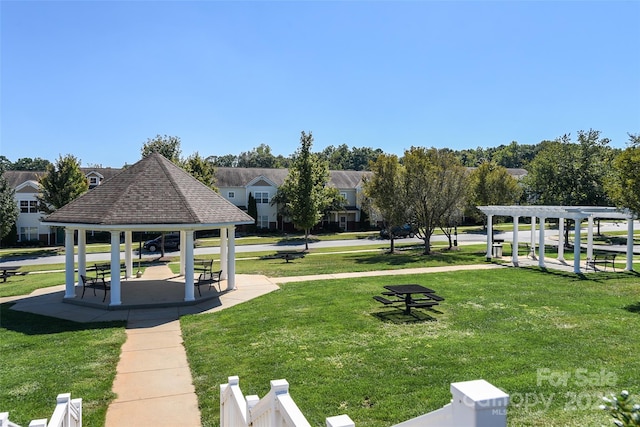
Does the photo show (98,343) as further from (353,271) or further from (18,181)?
(18,181)

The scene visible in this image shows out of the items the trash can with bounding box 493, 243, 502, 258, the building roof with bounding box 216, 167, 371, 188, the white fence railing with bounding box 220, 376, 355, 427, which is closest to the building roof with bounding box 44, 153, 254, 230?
the white fence railing with bounding box 220, 376, 355, 427

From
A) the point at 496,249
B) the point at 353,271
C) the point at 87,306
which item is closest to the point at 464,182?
the point at 496,249

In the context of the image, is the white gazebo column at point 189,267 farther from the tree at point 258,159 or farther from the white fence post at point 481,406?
the tree at point 258,159

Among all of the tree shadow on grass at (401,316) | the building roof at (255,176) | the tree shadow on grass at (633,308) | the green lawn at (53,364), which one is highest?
the building roof at (255,176)

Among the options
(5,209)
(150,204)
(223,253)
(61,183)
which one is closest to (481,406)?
(150,204)

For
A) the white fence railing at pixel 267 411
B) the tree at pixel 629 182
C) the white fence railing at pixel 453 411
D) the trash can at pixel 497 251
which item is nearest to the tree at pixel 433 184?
the trash can at pixel 497 251

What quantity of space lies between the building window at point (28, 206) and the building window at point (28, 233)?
1980 millimetres

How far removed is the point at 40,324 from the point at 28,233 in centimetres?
4177

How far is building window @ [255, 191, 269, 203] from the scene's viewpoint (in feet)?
185

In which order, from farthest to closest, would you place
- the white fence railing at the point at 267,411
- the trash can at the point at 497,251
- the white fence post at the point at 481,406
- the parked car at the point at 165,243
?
the parked car at the point at 165,243, the trash can at the point at 497,251, the white fence railing at the point at 267,411, the white fence post at the point at 481,406

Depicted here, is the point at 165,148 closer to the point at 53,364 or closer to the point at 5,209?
the point at 5,209

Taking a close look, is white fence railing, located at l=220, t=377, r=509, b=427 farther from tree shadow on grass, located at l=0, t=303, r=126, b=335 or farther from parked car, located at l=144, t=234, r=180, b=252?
parked car, located at l=144, t=234, r=180, b=252

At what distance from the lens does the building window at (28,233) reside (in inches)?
1848

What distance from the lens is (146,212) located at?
1533 cm
